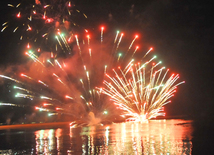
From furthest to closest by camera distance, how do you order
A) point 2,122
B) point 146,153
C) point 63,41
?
1. point 2,122
2. point 63,41
3. point 146,153

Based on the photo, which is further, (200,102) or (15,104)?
(200,102)

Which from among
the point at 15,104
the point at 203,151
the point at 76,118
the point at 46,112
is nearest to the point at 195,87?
the point at 76,118

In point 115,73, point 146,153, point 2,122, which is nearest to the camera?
point 146,153

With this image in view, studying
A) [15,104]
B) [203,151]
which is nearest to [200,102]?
[15,104]

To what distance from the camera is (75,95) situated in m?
43.0

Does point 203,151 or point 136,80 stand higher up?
point 136,80

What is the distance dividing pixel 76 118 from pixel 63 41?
23063mm

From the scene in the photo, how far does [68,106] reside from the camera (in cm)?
4306

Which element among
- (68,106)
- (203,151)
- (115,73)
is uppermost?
(115,73)

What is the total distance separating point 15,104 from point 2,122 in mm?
2932

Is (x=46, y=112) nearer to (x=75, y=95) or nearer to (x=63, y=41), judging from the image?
(x=75, y=95)

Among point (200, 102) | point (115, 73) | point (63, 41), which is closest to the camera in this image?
point (63, 41)

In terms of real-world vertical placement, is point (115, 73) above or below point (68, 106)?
above

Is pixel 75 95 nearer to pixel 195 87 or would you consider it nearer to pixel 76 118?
pixel 76 118
